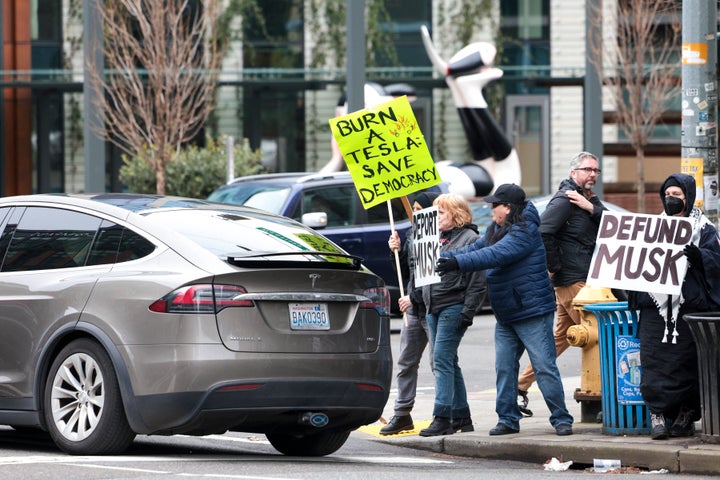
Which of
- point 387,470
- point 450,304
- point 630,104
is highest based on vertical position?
point 630,104

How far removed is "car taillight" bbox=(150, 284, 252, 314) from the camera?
27.0 feet

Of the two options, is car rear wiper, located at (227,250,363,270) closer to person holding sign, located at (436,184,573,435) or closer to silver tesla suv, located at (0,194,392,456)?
silver tesla suv, located at (0,194,392,456)

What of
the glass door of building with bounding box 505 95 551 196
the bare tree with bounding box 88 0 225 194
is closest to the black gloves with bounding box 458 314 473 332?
the bare tree with bounding box 88 0 225 194

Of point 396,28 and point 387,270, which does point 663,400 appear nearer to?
point 387,270

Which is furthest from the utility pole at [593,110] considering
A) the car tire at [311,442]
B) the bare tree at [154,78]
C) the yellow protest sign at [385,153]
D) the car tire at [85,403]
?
the car tire at [85,403]

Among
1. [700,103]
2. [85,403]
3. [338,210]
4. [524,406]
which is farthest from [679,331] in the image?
[338,210]

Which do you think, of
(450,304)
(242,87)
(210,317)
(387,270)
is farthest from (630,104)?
(210,317)

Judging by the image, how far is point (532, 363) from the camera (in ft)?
32.6

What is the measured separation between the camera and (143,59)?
29.4m

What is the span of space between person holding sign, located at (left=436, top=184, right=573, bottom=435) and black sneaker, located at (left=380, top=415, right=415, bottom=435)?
0.88 m

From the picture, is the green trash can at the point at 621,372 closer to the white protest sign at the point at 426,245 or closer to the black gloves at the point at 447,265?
the black gloves at the point at 447,265

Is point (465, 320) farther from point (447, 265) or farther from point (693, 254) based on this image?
point (693, 254)

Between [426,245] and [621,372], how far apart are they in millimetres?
1574

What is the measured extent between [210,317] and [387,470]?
1.35 meters
